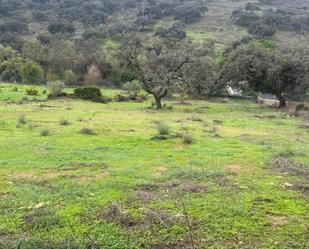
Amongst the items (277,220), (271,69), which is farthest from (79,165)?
(271,69)

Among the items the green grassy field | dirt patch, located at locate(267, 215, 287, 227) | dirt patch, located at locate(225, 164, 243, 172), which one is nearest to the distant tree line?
the green grassy field

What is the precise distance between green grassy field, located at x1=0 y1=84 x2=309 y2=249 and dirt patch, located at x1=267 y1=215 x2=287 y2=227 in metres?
0.02

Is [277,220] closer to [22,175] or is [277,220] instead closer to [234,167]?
[234,167]

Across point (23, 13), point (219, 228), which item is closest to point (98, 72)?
point (219, 228)

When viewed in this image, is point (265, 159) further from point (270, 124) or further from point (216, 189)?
point (270, 124)

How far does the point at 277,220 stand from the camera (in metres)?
8.44

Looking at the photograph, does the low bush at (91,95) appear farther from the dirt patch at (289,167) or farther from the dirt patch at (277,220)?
the dirt patch at (277,220)

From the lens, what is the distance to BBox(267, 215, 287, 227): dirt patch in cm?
824

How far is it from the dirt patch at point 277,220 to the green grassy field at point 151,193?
2cm

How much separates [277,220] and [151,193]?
2.87m

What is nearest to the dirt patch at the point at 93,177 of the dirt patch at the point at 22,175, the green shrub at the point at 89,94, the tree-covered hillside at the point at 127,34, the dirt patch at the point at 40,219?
the dirt patch at the point at 22,175

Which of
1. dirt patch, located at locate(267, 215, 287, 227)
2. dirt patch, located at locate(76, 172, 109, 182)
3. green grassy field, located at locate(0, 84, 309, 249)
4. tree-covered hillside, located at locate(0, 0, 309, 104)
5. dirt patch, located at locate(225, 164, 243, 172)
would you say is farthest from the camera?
tree-covered hillside, located at locate(0, 0, 309, 104)

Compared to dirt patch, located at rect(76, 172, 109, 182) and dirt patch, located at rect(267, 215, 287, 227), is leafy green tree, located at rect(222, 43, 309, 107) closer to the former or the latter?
dirt patch, located at rect(76, 172, 109, 182)

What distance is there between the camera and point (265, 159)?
1423 cm
